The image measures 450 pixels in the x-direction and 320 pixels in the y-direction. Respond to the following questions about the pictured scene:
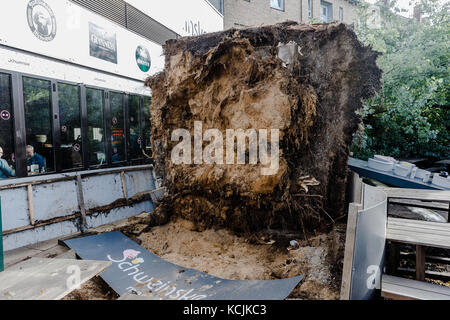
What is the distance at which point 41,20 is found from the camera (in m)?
6.36

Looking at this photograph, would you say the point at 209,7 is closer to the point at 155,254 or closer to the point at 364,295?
the point at 155,254

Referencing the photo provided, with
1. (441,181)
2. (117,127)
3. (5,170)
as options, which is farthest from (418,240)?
(117,127)

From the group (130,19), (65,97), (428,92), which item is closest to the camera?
(65,97)

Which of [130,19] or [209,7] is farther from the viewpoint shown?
[209,7]

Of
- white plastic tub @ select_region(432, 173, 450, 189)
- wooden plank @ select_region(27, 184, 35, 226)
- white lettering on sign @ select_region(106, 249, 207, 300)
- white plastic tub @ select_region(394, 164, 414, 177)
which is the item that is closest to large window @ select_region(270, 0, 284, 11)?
white plastic tub @ select_region(394, 164, 414, 177)

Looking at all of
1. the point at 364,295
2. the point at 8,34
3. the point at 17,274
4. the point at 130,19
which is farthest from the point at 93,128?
the point at 364,295

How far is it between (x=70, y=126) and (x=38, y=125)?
931 mm

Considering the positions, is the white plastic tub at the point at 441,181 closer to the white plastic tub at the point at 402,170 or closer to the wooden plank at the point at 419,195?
the white plastic tub at the point at 402,170

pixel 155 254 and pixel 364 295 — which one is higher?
pixel 364 295

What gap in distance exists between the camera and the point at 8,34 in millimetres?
5633

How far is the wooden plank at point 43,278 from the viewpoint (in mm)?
2537

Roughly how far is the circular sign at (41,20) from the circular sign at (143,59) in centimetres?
335

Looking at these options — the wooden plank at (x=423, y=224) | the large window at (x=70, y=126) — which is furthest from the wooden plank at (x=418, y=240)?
the large window at (x=70, y=126)

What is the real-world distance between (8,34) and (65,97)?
1.83 meters
